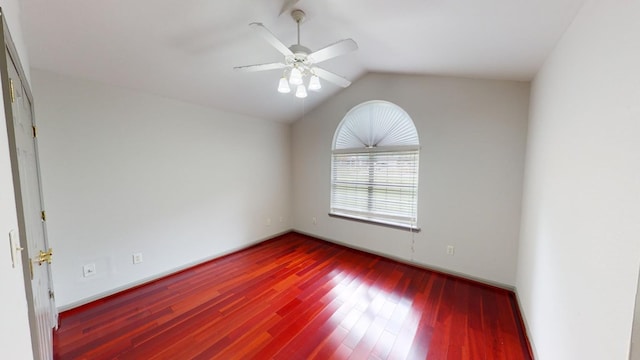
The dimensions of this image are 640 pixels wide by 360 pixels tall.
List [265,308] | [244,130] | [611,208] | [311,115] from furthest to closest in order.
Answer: [311,115] < [244,130] < [265,308] < [611,208]

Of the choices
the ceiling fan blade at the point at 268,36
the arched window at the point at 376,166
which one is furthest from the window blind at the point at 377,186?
the ceiling fan blade at the point at 268,36

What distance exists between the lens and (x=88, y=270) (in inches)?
87.3

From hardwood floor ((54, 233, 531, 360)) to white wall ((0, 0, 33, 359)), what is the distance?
46.9 inches

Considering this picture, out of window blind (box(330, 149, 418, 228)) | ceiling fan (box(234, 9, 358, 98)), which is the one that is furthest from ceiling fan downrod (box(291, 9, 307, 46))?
window blind (box(330, 149, 418, 228))

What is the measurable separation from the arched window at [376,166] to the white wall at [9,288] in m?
3.27

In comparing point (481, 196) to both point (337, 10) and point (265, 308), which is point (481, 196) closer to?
point (337, 10)

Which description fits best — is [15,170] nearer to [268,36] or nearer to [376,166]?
[268,36]

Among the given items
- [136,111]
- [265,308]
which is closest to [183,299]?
[265,308]

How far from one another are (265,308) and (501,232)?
269 cm

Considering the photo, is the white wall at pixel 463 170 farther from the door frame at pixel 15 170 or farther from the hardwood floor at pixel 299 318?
the door frame at pixel 15 170

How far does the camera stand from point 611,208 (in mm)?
820

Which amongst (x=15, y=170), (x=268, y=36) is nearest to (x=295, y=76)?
(x=268, y=36)

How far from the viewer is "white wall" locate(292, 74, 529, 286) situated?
2414mm

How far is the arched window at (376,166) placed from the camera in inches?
124
